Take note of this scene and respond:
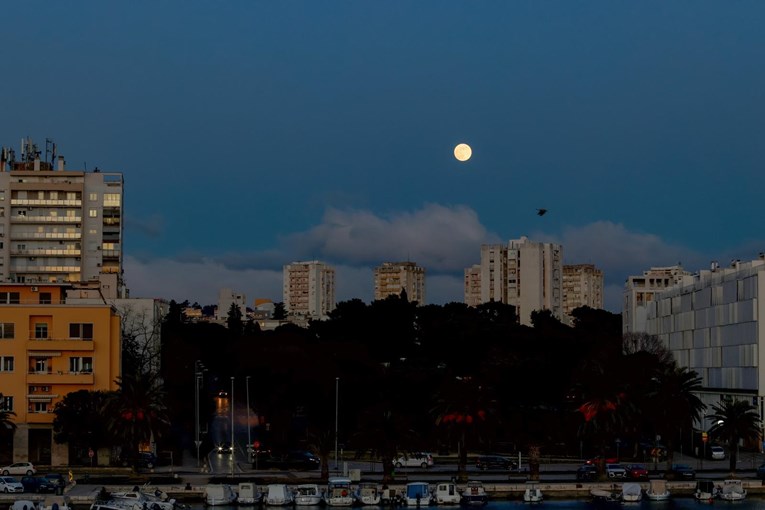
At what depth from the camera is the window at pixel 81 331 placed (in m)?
95.9

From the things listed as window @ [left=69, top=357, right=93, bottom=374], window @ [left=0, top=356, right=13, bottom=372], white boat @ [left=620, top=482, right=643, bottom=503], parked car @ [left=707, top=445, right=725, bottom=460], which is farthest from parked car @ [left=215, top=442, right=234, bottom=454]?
white boat @ [left=620, top=482, right=643, bottom=503]

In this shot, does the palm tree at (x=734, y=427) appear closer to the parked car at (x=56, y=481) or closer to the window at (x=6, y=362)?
the parked car at (x=56, y=481)

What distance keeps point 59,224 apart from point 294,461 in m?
99.1

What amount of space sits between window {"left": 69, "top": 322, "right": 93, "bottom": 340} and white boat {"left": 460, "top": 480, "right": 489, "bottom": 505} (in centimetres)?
3523

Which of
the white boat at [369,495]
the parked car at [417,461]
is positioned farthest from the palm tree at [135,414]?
the parked car at [417,461]

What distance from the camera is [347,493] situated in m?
76.2

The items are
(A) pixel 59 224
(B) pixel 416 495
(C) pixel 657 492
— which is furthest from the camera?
(A) pixel 59 224

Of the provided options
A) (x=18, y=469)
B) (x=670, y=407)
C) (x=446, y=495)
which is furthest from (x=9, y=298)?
(x=670, y=407)

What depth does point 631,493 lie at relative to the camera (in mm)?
77188

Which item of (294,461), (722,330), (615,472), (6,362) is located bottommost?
(294,461)

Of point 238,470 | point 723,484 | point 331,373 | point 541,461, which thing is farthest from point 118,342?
point 723,484

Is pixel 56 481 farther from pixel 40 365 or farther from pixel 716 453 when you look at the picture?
pixel 716 453

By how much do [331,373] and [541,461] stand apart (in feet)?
89.6

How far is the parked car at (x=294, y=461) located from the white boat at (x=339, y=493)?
55.3 feet
